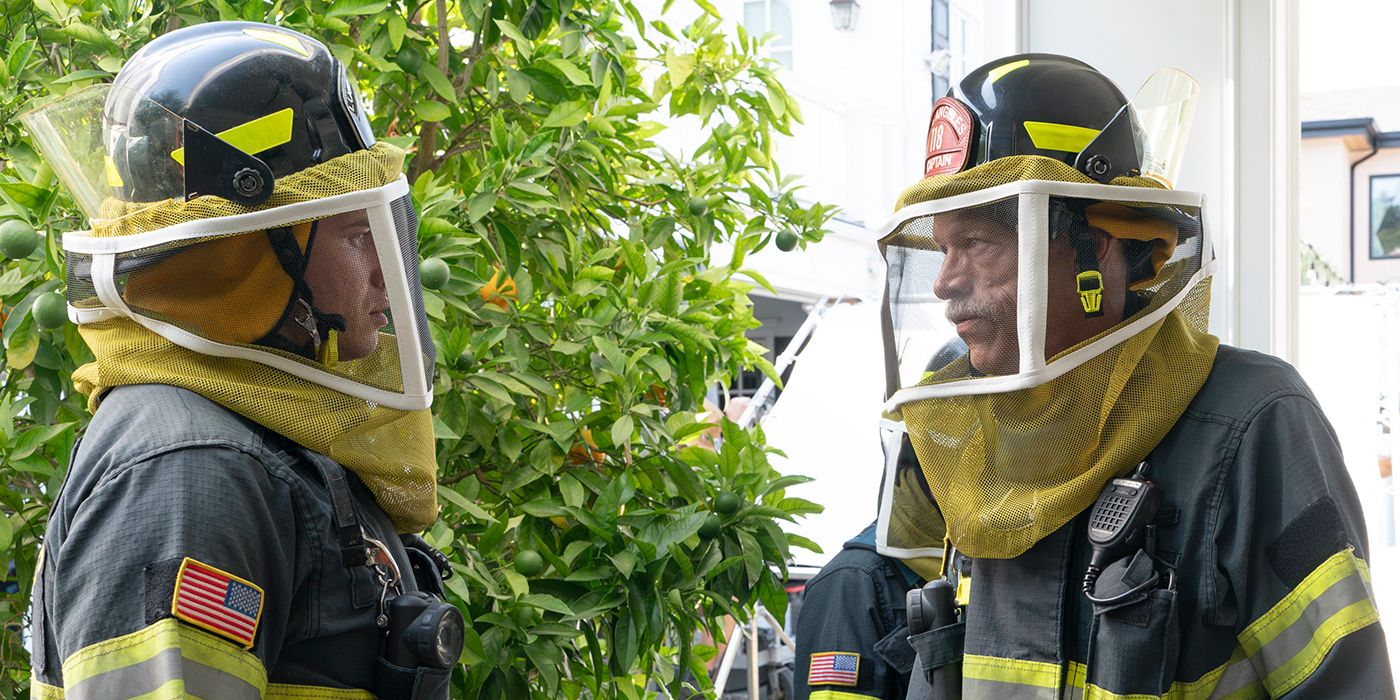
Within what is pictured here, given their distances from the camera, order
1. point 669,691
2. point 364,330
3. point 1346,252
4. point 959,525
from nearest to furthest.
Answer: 1. point 364,330
2. point 959,525
3. point 669,691
4. point 1346,252

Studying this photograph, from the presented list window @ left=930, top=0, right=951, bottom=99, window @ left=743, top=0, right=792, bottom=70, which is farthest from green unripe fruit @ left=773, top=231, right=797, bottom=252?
window @ left=743, top=0, right=792, bottom=70

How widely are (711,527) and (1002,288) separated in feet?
2.15

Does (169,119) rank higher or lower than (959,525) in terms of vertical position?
higher

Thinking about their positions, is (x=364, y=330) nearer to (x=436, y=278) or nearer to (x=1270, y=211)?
(x=436, y=278)

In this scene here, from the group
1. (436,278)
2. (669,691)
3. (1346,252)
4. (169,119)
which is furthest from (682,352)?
(1346,252)

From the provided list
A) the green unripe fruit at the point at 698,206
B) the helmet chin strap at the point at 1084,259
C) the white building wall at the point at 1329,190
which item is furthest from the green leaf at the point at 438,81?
the white building wall at the point at 1329,190

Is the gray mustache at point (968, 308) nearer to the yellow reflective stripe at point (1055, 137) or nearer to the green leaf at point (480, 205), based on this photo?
the yellow reflective stripe at point (1055, 137)

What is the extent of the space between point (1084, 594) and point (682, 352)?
2.88 feet

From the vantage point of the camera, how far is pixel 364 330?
58.6 inches

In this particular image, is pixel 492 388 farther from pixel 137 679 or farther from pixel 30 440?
pixel 137 679

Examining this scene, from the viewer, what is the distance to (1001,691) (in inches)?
60.8

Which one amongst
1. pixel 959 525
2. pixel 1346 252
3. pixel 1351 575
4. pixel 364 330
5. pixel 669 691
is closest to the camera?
pixel 1351 575

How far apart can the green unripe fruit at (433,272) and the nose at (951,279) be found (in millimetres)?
693

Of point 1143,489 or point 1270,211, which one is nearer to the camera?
point 1143,489
